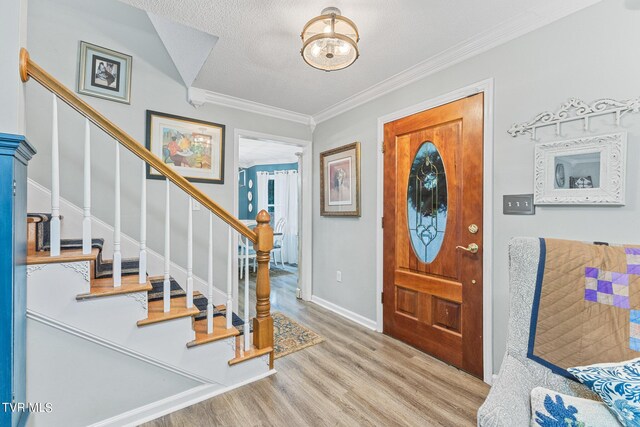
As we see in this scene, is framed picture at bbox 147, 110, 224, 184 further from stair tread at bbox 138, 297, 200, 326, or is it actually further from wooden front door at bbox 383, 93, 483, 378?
wooden front door at bbox 383, 93, 483, 378

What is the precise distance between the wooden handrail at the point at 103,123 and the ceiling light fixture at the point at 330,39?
112cm

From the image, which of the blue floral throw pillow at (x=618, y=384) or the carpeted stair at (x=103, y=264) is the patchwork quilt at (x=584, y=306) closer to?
the blue floral throw pillow at (x=618, y=384)

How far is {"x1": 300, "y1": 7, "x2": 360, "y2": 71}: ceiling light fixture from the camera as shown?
1580 millimetres

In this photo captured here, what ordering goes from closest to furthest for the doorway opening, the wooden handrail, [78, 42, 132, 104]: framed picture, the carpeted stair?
the wooden handrail, the carpeted stair, [78, 42, 132, 104]: framed picture, the doorway opening

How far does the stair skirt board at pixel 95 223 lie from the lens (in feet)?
6.82

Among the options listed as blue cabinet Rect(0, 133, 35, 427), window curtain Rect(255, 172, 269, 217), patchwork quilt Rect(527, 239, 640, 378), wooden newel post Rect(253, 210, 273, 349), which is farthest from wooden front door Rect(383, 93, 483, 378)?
window curtain Rect(255, 172, 269, 217)

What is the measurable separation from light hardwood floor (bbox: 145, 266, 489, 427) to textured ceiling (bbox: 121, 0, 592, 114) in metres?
2.40

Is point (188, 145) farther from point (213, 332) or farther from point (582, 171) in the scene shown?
point (582, 171)

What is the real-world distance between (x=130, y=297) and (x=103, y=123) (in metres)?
0.98

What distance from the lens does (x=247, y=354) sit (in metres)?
1.96

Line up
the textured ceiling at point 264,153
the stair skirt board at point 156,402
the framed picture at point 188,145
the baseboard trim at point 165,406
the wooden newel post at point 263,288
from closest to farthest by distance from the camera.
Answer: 1. the stair skirt board at point 156,402
2. the baseboard trim at point 165,406
3. the wooden newel post at point 263,288
4. the framed picture at point 188,145
5. the textured ceiling at point 264,153

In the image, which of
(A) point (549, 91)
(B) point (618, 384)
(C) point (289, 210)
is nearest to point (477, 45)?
(A) point (549, 91)

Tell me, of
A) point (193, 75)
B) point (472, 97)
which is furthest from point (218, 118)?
point (472, 97)

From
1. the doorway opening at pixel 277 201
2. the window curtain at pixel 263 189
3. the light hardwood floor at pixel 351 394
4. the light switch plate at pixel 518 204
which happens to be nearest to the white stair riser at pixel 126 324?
the light hardwood floor at pixel 351 394
